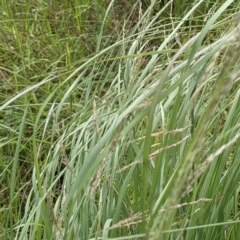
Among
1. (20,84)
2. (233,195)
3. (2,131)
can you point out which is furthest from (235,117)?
(20,84)

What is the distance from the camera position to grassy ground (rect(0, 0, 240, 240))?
2.45ft

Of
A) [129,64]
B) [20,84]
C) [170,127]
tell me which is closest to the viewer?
[170,127]

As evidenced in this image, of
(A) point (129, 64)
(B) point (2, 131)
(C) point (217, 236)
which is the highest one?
(A) point (129, 64)

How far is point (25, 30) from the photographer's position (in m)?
2.55

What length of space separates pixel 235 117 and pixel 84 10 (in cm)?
161

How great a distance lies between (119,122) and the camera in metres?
0.73

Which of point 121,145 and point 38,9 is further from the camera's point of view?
point 38,9

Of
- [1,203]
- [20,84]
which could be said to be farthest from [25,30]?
[1,203]

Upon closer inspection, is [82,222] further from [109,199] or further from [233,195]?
[233,195]

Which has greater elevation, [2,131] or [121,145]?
[121,145]

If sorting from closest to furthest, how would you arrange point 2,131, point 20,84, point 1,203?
1. point 1,203
2. point 2,131
3. point 20,84

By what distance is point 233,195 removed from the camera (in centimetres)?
111

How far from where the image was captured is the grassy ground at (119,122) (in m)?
0.75

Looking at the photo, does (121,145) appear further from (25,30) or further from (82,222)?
(25,30)
